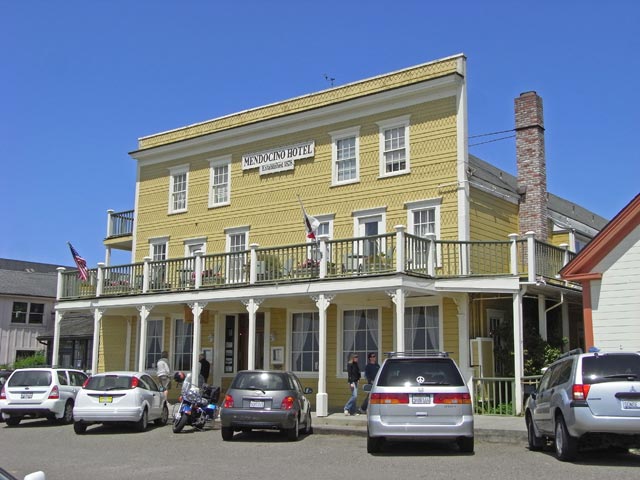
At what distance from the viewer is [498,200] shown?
2192 centimetres

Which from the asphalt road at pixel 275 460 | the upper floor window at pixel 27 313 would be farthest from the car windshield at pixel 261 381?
the upper floor window at pixel 27 313

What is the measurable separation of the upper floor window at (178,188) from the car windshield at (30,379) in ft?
30.9

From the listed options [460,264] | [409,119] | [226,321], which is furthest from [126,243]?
[460,264]

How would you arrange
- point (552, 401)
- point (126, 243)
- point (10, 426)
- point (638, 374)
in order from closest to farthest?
point (638, 374) < point (552, 401) < point (10, 426) < point (126, 243)

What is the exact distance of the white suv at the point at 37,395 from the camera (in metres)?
18.6

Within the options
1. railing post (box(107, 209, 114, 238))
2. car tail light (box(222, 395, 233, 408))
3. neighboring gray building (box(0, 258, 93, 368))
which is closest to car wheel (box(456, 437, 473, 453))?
car tail light (box(222, 395, 233, 408))

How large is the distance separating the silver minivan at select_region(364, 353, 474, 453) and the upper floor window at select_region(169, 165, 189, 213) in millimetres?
16718

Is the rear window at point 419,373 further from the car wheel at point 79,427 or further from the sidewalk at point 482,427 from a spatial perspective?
the car wheel at point 79,427

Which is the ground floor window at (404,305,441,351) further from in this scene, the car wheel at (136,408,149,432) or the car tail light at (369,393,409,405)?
the car tail light at (369,393,409,405)

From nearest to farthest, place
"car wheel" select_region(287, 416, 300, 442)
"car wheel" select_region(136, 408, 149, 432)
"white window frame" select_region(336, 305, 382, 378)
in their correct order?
"car wheel" select_region(287, 416, 300, 442) → "car wheel" select_region(136, 408, 149, 432) → "white window frame" select_region(336, 305, 382, 378)

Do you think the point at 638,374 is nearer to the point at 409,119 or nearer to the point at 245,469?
the point at 245,469

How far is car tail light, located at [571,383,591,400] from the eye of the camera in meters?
10.6

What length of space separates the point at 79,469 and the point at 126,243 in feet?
61.5

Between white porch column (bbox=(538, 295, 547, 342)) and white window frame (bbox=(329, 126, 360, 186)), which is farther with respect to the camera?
white window frame (bbox=(329, 126, 360, 186))
